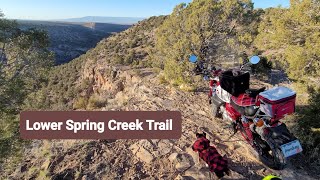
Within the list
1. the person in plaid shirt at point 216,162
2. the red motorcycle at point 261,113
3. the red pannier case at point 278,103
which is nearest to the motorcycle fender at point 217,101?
the red motorcycle at point 261,113

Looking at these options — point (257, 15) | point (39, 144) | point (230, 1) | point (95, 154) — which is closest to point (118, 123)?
point (95, 154)

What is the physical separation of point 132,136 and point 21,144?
3.66 m

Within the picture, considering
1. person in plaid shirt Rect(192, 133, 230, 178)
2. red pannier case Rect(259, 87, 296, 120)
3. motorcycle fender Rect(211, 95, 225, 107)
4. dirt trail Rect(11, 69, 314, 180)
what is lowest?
dirt trail Rect(11, 69, 314, 180)

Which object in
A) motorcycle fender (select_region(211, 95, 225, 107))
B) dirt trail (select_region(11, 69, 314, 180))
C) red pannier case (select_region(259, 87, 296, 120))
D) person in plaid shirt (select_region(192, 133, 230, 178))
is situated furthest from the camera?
motorcycle fender (select_region(211, 95, 225, 107))

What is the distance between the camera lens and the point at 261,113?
18.2ft

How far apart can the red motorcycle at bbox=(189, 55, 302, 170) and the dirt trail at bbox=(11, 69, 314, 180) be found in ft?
1.42

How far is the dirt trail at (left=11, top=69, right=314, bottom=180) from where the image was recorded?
19.1 feet

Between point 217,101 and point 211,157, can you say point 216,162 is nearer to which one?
point 211,157

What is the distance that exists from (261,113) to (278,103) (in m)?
0.57

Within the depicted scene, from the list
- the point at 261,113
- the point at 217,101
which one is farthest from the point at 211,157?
the point at 217,101

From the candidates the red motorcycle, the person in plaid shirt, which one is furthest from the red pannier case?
the person in plaid shirt

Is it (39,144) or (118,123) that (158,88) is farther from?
(39,144)

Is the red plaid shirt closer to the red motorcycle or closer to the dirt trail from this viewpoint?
the dirt trail

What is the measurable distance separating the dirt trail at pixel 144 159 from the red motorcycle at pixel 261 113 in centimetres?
43
